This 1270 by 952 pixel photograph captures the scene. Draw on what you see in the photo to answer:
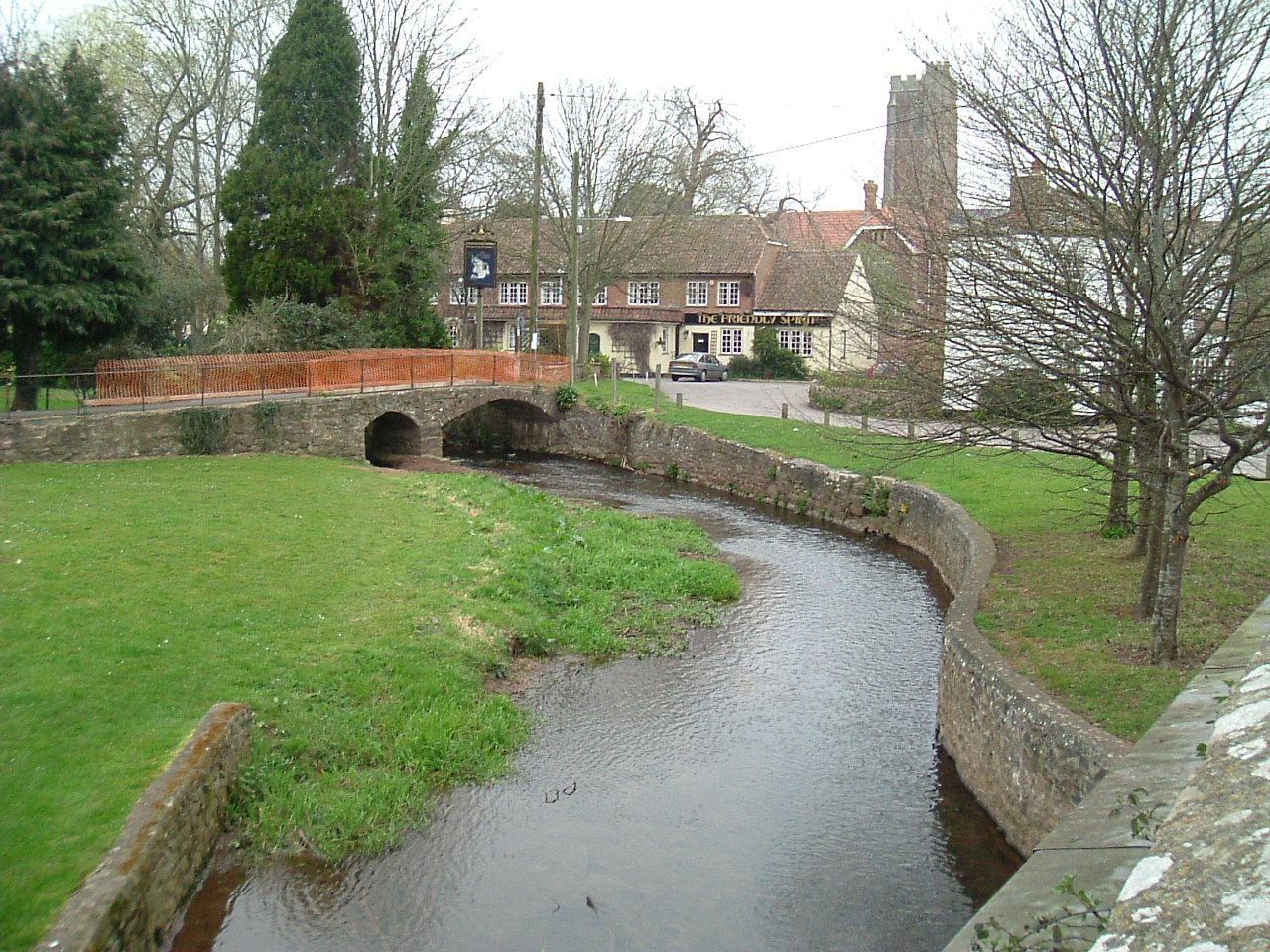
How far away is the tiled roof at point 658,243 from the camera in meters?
45.0

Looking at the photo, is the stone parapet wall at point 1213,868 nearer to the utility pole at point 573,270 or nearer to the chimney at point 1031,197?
the chimney at point 1031,197

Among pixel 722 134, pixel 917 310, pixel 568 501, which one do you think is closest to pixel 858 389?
pixel 917 310

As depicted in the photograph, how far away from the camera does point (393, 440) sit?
29625 millimetres

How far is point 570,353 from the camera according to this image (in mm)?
39562

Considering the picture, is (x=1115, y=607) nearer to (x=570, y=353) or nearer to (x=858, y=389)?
(x=858, y=389)

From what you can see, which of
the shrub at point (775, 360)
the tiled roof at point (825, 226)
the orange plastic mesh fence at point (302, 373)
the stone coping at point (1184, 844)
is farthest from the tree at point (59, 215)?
the shrub at point (775, 360)

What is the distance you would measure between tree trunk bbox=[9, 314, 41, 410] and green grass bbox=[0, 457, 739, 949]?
107 inches

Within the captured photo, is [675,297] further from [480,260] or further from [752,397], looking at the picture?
[480,260]

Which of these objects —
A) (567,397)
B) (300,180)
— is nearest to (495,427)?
(567,397)

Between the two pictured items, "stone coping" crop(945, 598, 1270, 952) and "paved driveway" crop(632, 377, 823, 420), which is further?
"paved driveway" crop(632, 377, 823, 420)

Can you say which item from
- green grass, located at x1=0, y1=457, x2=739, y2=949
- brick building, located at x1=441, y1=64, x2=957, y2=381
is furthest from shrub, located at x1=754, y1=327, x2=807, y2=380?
green grass, located at x1=0, y1=457, x2=739, y2=949

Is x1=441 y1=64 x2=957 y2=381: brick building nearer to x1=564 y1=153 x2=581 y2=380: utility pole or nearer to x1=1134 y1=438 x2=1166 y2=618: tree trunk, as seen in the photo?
x1=564 y1=153 x2=581 y2=380: utility pole

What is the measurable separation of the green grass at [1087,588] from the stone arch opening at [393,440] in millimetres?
→ 13777

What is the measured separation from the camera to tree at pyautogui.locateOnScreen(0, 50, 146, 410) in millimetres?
20312
